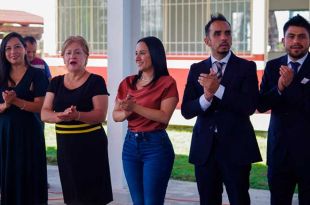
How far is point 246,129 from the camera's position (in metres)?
3.84

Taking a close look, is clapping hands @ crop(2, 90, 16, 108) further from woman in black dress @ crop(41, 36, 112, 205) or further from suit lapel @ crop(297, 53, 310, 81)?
suit lapel @ crop(297, 53, 310, 81)

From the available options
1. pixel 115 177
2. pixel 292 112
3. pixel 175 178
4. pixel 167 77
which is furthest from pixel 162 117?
pixel 175 178

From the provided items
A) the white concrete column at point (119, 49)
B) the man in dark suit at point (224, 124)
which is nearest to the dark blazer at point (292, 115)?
the man in dark suit at point (224, 124)

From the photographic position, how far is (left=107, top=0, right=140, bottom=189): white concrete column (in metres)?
6.05

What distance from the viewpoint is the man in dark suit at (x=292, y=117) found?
3875 millimetres

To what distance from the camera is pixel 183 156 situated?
30.3 ft

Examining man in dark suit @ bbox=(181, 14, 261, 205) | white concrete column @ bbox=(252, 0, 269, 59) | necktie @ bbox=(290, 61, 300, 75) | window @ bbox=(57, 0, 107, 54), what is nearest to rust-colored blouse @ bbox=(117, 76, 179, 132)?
man in dark suit @ bbox=(181, 14, 261, 205)

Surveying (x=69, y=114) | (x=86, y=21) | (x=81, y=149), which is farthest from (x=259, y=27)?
(x=69, y=114)

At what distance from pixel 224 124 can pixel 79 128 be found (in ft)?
3.65

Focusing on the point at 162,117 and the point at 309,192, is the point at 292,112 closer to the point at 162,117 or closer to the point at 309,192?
the point at 309,192

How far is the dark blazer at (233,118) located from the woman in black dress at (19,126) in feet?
5.10

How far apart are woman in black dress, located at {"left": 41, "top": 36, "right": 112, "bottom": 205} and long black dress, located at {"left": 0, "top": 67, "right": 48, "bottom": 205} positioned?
505 millimetres

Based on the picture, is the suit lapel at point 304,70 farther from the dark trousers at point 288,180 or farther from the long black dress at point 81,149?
the long black dress at point 81,149

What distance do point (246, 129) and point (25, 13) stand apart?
468 inches
